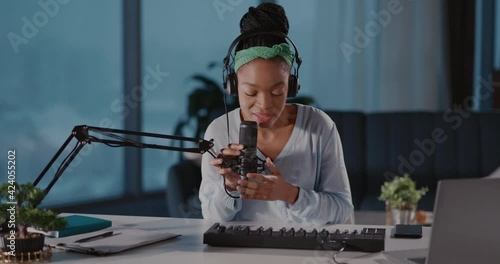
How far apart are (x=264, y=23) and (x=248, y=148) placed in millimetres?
370

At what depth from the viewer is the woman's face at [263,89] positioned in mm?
1656

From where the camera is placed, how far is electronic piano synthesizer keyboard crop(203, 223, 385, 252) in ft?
4.66

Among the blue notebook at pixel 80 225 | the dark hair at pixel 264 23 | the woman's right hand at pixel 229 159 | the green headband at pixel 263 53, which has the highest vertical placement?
the dark hair at pixel 264 23

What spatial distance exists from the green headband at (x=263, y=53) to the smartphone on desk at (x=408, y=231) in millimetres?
478

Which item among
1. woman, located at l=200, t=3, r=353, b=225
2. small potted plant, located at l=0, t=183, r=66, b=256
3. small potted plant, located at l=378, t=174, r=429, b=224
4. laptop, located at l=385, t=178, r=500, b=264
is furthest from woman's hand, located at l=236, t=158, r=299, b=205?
small potted plant, located at l=378, t=174, r=429, b=224

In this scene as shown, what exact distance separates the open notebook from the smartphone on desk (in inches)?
19.4

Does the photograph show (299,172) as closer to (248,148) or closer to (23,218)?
(248,148)

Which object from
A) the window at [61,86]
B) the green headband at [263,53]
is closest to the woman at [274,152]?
the green headband at [263,53]

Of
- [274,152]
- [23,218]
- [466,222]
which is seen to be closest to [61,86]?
[274,152]

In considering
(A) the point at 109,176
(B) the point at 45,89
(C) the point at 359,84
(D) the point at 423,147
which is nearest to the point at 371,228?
(D) the point at 423,147

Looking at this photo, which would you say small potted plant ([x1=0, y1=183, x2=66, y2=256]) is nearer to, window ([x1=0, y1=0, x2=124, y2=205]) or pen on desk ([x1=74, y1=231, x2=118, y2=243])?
pen on desk ([x1=74, y1=231, x2=118, y2=243])

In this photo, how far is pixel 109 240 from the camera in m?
1.49

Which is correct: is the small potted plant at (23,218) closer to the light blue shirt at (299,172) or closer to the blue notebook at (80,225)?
the blue notebook at (80,225)

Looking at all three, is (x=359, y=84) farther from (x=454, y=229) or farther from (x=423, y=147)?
(x=454, y=229)
